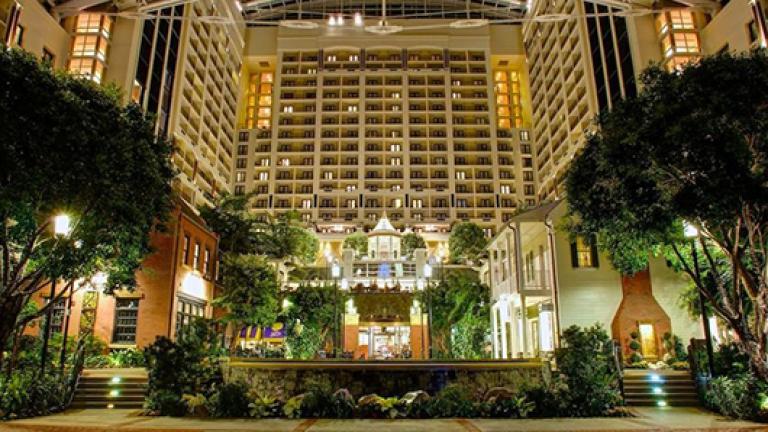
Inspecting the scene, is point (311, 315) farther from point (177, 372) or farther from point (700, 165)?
point (700, 165)

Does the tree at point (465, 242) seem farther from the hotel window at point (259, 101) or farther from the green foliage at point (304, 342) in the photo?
the hotel window at point (259, 101)

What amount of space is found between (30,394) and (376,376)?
9623 mm

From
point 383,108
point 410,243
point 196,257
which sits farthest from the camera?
point 383,108

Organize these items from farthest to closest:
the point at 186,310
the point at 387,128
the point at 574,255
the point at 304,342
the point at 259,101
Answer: the point at 259,101
the point at 387,128
the point at 304,342
the point at 186,310
the point at 574,255

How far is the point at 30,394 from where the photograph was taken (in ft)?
47.7

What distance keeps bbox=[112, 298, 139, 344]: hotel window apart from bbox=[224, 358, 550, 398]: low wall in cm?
1117

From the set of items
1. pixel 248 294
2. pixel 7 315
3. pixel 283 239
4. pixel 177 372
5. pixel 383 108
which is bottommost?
pixel 177 372

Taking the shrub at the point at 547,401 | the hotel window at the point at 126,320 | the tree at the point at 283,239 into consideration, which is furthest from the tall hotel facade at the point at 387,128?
the shrub at the point at 547,401

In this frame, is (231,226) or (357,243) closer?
(231,226)

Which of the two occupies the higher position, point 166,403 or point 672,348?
point 672,348

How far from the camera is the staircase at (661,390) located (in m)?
16.7

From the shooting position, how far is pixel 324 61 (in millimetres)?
84812

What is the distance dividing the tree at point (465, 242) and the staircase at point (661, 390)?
4260 centimetres

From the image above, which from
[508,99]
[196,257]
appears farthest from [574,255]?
[508,99]
